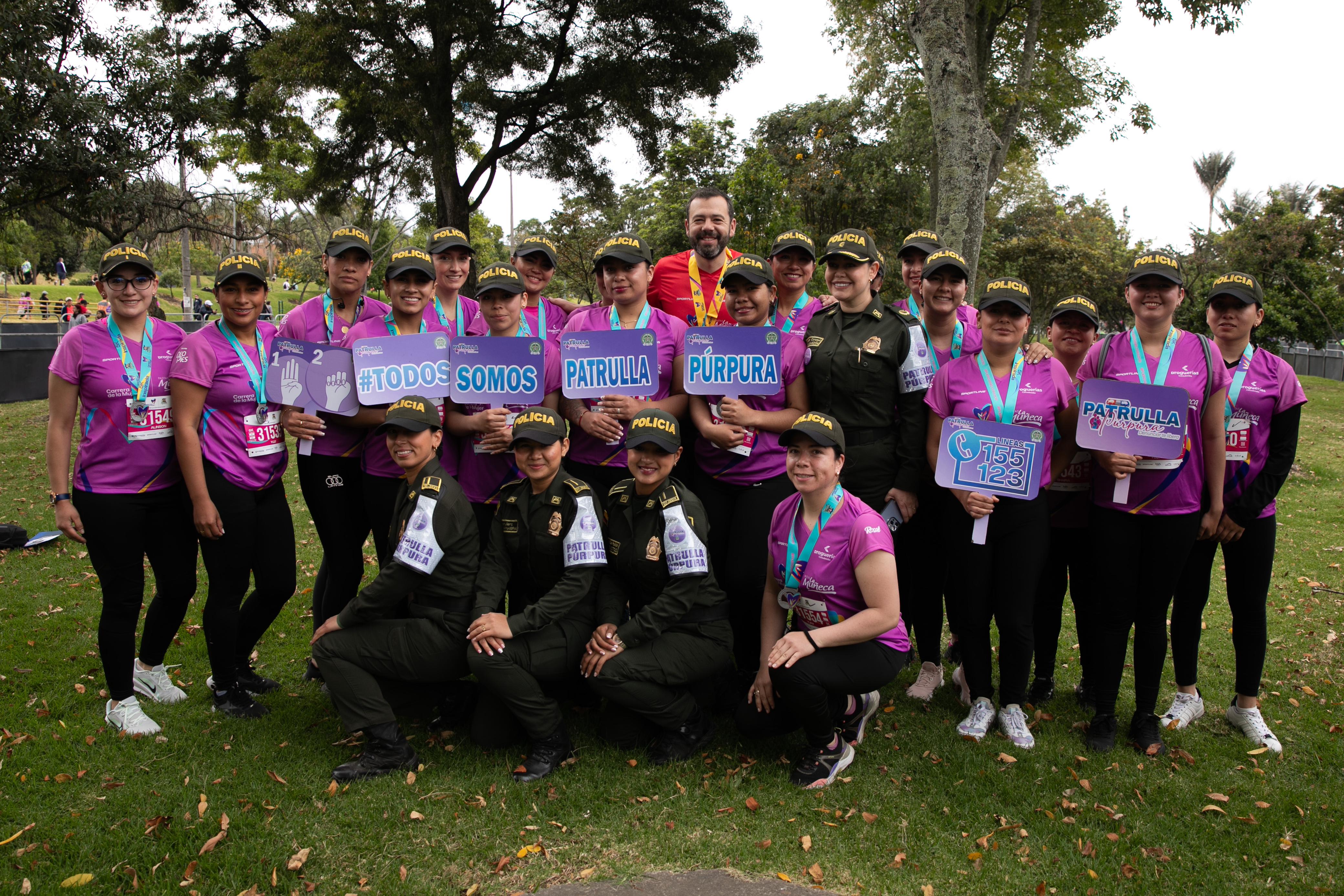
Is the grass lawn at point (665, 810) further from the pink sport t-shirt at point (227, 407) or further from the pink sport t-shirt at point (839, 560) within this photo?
the pink sport t-shirt at point (227, 407)

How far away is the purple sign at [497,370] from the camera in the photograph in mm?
5109

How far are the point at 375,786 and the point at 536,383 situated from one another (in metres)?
2.36

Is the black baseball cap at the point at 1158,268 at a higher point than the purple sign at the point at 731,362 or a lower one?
higher

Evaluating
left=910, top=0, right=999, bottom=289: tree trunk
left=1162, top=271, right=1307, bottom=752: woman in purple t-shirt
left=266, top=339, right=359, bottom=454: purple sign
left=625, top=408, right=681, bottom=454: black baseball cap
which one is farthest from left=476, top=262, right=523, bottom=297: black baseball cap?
left=910, top=0, right=999, bottom=289: tree trunk

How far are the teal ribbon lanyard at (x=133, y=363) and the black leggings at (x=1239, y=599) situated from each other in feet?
3.04

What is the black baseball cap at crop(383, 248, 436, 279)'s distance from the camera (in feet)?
16.8

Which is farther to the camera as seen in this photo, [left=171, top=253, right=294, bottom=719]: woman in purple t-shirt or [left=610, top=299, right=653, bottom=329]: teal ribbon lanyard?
[left=610, top=299, right=653, bottom=329]: teal ribbon lanyard

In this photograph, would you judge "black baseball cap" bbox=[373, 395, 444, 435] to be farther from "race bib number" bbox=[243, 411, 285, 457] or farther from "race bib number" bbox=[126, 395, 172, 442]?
"race bib number" bbox=[126, 395, 172, 442]

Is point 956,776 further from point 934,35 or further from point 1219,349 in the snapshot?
point 934,35

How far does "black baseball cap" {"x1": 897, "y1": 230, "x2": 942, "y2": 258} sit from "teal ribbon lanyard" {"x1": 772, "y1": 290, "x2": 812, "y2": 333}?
827mm

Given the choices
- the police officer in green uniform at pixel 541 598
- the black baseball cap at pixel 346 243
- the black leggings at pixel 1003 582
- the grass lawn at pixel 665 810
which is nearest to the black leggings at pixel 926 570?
the black leggings at pixel 1003 582

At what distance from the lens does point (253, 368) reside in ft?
16.4

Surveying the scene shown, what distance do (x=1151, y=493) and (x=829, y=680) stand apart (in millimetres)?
2047

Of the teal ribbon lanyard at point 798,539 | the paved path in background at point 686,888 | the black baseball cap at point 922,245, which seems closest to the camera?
the paved path in background at point 686,888
